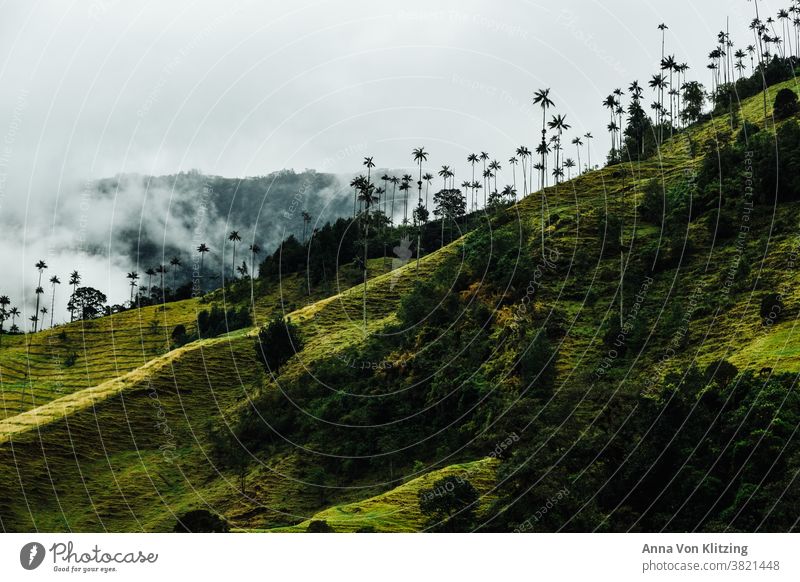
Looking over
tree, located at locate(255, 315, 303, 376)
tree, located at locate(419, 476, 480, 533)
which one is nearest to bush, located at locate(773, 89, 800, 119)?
tree, located at locate(255, 315, 303, 376)

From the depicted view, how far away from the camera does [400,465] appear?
74.6m

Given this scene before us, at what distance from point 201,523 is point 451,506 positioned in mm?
19719

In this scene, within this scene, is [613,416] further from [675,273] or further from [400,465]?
[675,273]

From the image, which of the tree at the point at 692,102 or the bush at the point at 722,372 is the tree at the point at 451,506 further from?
the tree at the point at 692,102

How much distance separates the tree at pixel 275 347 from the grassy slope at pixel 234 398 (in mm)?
1716

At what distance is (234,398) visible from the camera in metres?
97.8

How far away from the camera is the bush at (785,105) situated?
121688 mm

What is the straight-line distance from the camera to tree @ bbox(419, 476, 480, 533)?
4962 centimetres

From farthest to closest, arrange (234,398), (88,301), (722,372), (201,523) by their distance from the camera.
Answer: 1. (88,301)
2. (234,398)
3. (201,523)
4. (722,372)

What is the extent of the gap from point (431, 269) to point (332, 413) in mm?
41957

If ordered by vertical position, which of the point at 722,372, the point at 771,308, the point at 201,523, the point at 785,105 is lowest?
the point at 201,523

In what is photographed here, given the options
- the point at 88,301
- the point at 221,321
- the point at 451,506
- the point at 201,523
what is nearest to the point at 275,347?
the point at 221,321

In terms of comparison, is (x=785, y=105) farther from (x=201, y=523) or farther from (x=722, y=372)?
(x=201, y=523)
